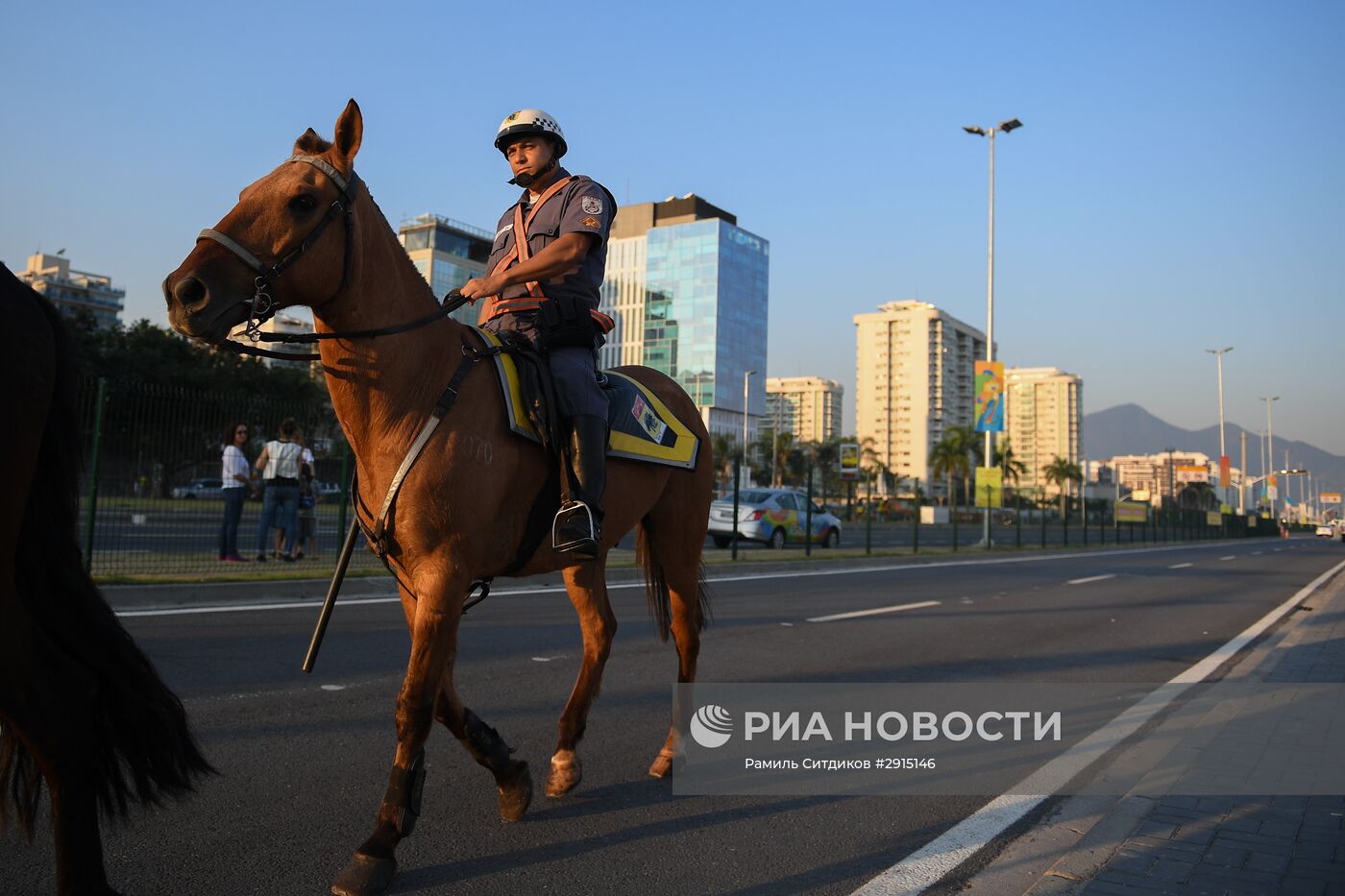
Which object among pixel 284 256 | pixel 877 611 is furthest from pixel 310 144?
pixel 877 611

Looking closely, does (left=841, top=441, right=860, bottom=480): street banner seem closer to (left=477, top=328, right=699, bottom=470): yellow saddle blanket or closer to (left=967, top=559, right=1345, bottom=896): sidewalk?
(left=477, top=328, right=699, bottom=470): yellow saddle blanket

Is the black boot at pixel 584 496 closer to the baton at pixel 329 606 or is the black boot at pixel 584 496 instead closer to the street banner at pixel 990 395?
the baton at pixel 329 606

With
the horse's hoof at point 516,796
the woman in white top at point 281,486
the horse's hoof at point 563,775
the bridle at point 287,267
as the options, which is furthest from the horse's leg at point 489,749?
the woman in white top at point 281,486

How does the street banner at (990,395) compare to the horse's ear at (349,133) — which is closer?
the horse's ear at (349,133)

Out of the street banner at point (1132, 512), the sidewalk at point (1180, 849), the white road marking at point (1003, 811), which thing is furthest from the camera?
the street banner at point (1132, 512)

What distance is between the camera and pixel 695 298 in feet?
444

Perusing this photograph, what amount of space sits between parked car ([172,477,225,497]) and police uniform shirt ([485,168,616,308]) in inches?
376

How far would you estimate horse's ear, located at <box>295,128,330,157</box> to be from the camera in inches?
126

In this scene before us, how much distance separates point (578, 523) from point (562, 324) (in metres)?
0.85

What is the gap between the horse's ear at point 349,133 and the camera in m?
3.05

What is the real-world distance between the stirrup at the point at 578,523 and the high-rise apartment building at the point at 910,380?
187175mm

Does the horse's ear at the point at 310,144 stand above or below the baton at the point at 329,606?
above

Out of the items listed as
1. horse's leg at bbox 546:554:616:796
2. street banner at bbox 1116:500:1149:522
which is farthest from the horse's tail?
street banner at bbox 1116:500:1149:522

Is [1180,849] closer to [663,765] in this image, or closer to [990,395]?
[663,765]
